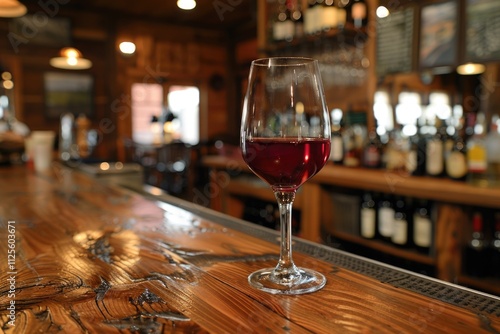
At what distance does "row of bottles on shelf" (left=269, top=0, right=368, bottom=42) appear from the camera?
3.07m

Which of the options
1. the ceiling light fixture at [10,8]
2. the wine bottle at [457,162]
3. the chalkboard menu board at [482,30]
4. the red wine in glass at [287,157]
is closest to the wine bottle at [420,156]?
the wine bottle at [457,162]

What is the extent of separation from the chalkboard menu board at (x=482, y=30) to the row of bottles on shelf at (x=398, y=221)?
1.11 metres

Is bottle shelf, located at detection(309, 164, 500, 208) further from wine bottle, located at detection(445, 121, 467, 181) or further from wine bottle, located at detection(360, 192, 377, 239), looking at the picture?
wine bottle, located at detection(360, 192, 377, 239)

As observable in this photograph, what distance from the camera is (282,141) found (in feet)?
1.89

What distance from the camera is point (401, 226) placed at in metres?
2.18

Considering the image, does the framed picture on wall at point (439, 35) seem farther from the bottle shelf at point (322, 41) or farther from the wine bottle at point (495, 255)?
the wine bottle at point (495, 255)

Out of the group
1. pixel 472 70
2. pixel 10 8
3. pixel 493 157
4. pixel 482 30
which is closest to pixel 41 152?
pixel 10 8

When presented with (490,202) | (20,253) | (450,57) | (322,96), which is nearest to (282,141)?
(322,96)

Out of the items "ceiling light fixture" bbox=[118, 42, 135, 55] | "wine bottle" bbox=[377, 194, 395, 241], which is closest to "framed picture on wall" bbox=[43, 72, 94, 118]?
"ceiling light fixture" bbox=[118, 42, 135, 55]

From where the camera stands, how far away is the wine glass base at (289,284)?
51 centimetres

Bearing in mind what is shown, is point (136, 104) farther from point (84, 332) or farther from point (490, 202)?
point (84, 332)

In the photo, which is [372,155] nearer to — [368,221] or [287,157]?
[368,221]

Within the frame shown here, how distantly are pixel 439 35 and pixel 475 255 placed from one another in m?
1.60

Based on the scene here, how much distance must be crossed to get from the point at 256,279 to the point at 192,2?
12.2ft
